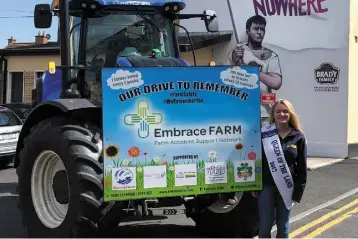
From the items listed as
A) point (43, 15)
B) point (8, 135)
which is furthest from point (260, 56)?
point (43, 15)

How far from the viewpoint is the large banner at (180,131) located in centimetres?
447

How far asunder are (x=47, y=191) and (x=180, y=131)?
1830 millimetres

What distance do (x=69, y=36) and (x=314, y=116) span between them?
10.7 meters

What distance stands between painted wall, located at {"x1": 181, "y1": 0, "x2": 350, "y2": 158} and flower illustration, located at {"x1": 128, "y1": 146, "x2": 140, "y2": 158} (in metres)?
11.5

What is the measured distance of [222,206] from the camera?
18.9ft

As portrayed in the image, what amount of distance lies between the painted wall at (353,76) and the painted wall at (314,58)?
0.98ft

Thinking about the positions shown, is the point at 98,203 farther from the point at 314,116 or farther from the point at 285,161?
the point at 314,116

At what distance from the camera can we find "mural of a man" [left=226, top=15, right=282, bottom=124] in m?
15.7

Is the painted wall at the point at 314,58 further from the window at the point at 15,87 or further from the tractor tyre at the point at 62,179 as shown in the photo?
the window at the point at 15,87

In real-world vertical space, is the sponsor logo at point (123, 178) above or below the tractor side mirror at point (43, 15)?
below

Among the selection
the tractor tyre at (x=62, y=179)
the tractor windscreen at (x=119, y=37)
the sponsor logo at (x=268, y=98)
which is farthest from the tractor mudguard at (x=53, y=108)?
the sponsor logo at (x=268, y=98)

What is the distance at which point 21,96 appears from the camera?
24406 mm

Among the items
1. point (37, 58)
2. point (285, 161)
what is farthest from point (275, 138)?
point (37, 58)

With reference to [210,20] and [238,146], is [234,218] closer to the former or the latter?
[238,146]
